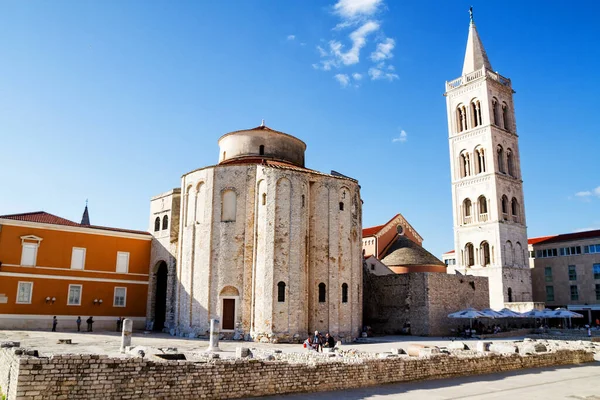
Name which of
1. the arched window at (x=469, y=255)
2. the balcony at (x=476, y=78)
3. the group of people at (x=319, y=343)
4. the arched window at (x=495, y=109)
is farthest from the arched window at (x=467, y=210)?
the group of people at (x=319, y=343)

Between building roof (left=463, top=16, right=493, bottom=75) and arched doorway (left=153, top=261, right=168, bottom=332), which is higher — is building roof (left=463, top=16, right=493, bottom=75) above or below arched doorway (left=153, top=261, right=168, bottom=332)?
above

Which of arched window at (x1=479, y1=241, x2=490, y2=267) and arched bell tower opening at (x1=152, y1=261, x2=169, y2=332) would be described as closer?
arched bell tower opening at (x1=152, y1=261, x2=169, y2=332)

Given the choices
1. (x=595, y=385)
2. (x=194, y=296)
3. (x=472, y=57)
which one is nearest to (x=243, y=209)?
(x=194, y=296)

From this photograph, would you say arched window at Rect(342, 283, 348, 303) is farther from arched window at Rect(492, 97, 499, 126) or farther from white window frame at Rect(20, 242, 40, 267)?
arched window at Rect(492, 97, 499, 126)

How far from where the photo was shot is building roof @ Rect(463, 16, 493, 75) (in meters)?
51.7

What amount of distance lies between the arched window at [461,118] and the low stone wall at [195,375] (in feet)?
134

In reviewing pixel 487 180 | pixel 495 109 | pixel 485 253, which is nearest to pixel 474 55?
pixel 495 109

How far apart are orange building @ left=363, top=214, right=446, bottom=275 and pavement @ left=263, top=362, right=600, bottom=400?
2468cm

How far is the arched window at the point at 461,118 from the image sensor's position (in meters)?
51.7

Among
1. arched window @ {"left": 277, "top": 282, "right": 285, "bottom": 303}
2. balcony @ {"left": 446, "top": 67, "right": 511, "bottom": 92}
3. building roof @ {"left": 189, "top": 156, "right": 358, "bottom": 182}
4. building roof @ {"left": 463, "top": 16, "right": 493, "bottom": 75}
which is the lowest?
arched window @ {"left": 277, "top": 282, "right": 285, "bottom": 303}

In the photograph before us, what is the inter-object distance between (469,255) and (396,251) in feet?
32.6

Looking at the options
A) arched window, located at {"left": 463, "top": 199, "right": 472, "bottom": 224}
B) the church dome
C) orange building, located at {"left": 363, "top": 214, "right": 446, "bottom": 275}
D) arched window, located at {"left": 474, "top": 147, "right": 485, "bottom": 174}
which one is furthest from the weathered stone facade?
arched window, located at {"left": 474, "top": 147, "right": 485, "bottom": 174}

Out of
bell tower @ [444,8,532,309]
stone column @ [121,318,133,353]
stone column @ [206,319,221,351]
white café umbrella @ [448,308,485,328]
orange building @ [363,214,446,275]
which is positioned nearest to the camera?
stone column @ [121,318,133,353]

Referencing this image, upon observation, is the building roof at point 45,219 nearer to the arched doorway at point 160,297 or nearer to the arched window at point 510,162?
the arched doorway at point 160,297
